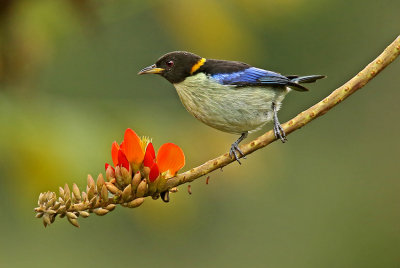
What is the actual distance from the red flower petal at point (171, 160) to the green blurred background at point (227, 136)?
4458 millimetres

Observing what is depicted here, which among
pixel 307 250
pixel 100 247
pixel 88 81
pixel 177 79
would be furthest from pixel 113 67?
pixel 177 79

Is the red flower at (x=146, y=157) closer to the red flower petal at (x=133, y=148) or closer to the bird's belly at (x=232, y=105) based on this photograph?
the red flower petal at (x=133, y=148)

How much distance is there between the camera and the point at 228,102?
3221 mm

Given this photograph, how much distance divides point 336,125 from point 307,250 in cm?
241

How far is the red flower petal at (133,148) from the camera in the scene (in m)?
1.93

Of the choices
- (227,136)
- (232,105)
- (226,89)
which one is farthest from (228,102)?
(227,136)

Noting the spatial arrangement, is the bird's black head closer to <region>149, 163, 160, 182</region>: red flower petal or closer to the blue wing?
the blue wing

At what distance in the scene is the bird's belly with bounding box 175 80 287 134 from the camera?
3.01 meters

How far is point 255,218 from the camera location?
45.4 feet

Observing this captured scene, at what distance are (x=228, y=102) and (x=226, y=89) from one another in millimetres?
150

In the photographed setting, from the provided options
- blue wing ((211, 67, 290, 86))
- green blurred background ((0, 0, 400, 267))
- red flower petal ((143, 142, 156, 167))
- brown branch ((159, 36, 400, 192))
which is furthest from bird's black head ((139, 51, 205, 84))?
green blurred background ((0, 0, 400, 267))

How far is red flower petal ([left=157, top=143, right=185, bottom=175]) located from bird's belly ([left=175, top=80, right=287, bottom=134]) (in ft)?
3.02

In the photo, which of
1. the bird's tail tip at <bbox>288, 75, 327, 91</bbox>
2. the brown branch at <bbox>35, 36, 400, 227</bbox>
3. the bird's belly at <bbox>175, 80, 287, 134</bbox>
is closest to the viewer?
the brown branch at <bbox>35, 36, 400, 227</bbox>

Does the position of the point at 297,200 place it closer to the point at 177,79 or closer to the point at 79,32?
the point at 79,32
